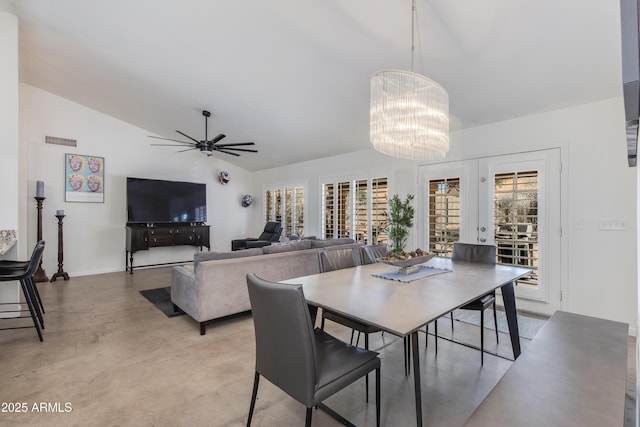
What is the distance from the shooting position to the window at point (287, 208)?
685 cm

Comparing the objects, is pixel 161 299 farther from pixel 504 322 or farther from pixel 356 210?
pixel 504 322

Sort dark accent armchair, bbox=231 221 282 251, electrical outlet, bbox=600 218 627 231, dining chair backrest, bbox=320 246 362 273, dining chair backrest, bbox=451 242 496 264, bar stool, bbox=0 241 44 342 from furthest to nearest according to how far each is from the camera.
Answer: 1. dark accent armchair, bbox=231 221 282 251
2. electrical outlet, bbox=600 218 627 231
3. dining chair backrest, bbox=451 242 496 264
4. bar stool, bbox=0 241 44 342
5. dining chair backrest, bbox=320 246 362 273

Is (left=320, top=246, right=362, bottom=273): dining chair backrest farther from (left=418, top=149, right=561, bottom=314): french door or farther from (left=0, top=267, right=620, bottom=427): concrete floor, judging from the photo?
(left=418, top=149, right=561, bottom=314): french door

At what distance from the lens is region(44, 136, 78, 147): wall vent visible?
5.31 metres

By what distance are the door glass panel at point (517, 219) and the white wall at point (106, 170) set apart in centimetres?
618

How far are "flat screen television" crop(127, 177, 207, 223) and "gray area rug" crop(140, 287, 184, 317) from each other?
6.63 ft

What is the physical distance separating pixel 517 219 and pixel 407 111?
245 centimetres

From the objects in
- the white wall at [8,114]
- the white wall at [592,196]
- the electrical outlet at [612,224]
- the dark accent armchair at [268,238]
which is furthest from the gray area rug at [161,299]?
the electrical outlet at [612,224]

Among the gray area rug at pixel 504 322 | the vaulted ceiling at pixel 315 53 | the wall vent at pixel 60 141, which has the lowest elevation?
the gray area rug at pixel 504 322

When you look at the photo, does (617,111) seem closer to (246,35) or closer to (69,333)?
(246,35)

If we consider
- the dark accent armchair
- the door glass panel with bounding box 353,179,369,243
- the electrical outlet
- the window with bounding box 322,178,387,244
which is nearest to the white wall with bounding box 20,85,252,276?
the dark accent armchair

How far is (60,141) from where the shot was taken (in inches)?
214

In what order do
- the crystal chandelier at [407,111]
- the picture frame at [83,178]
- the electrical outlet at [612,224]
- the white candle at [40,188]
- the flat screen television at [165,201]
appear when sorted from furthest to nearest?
the flat screen television at [165,201] < the picture frame at [83,178] < the white candle at [40,188] < the electrical outlet at [612,224] < the crystal chandelier at [407,111]

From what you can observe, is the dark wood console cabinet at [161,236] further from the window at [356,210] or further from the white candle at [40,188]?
the window at [356,210]
